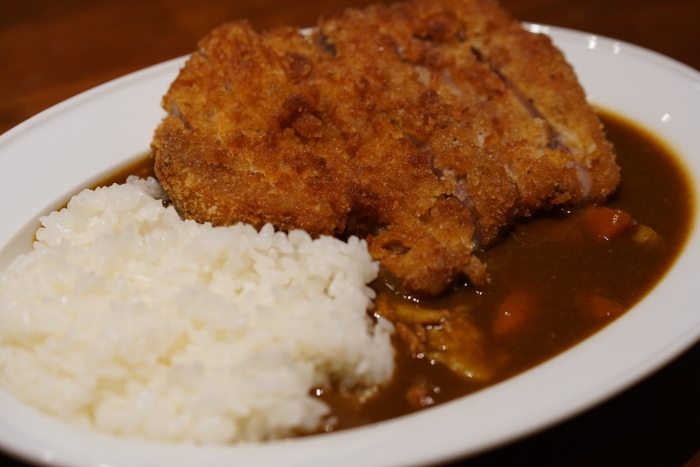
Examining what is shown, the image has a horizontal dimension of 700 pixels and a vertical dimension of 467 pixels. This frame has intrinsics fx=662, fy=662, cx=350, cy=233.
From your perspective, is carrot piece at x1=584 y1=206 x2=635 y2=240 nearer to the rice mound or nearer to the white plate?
the white plate

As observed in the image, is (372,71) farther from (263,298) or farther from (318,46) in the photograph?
(263,298)

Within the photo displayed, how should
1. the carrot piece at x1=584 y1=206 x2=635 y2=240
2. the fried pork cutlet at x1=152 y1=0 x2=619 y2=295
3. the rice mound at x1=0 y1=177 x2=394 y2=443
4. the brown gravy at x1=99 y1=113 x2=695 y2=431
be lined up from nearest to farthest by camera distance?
the rice mound at x1=0 y1=177 x2=394 y2=443 → the brown gravy at x1=99 y1=113 x2=695 y2=431 → the fried pork cutlet at x1=152 y1=0 x2=619 y2=295 → the carrot piece at x1=584 y1=206 x2=635 y2=240

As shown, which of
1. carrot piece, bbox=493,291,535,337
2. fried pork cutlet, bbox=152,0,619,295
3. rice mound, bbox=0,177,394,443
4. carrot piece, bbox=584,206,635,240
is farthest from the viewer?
carrot piece, bbox=584,206,635,240

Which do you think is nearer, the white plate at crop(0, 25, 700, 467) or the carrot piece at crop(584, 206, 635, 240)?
the white plate at crop(0, 25, 700, 467)

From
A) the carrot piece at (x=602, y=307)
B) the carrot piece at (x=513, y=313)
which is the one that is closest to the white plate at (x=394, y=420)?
the carrot piece at (x=602, y=307)

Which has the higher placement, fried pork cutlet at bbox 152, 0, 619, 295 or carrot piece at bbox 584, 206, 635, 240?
fried pork cutlet at bbox 152, 0, 619, 295

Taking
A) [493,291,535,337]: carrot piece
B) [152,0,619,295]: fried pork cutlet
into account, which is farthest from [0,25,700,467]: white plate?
[152,0,619,295]: fried pork cutlet
